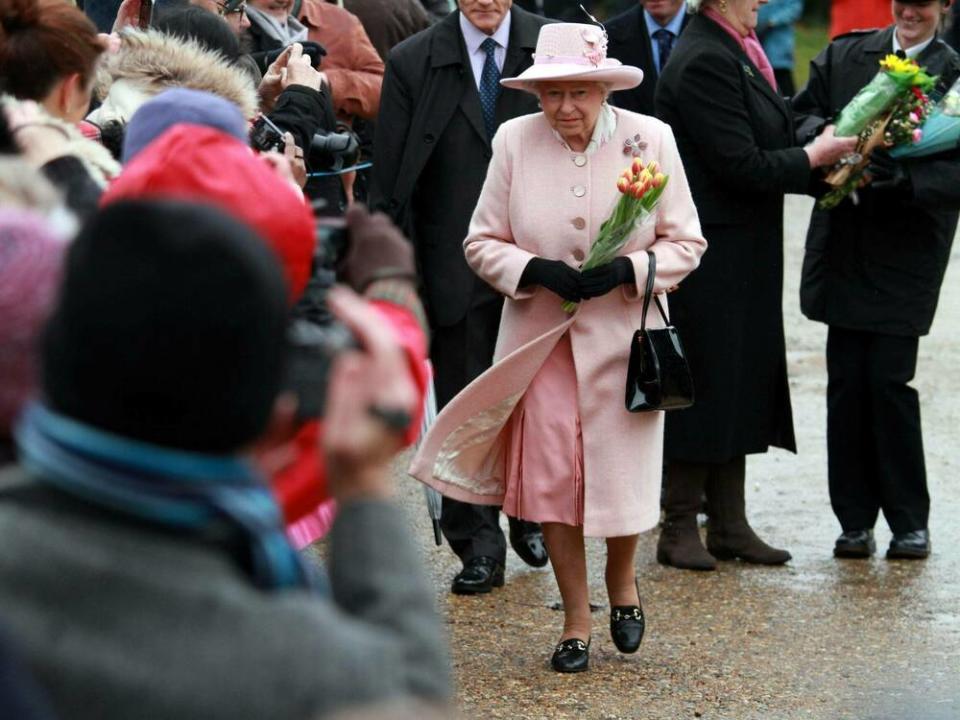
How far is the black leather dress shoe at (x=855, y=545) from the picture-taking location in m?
6.38

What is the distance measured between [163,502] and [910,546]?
5.17m

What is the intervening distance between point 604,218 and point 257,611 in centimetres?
371

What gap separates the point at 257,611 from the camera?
152 cm

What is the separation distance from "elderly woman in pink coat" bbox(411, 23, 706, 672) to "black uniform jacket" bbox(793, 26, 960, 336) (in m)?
1.31

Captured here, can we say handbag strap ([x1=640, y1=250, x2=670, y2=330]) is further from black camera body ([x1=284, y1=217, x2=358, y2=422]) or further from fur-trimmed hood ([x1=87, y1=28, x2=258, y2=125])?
black camera body ([x1=284, y1=217, x2=358, y2=422])

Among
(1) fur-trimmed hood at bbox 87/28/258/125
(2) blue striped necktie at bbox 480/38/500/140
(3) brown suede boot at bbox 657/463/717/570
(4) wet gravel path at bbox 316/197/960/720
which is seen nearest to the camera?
(1) fur-trimmed hood at bbox 87/28/258/125

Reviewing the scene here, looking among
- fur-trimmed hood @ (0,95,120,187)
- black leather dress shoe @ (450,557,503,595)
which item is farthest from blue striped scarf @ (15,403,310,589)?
black leather dress shoe @ (450,557,503,595)

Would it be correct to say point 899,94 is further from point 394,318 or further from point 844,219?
point 394,318

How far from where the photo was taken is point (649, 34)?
705 centimetres

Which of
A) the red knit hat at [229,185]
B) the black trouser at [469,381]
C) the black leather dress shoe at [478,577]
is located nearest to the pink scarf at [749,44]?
the black trouser at [469,381]

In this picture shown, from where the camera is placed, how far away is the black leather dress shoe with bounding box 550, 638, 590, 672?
16.8ft

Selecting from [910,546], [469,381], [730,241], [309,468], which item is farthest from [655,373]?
[309,468]

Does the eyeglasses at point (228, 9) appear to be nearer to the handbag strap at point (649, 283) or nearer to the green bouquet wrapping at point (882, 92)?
the handbag strap at point (649, 283)

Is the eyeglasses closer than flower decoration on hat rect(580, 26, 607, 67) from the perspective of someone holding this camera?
No
